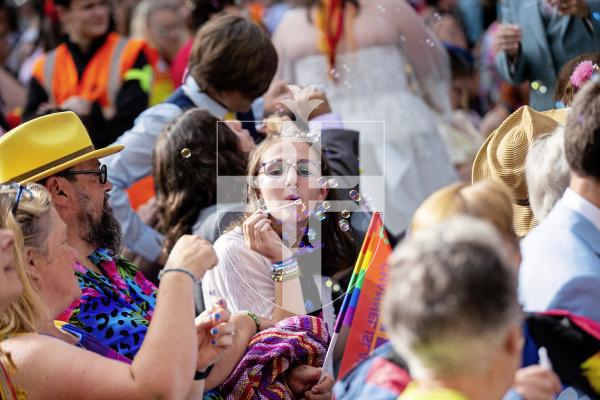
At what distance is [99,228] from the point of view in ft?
11.4

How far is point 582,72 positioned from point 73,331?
2.02m

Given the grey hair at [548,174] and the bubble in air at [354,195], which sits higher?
the grey hair at [548,174]

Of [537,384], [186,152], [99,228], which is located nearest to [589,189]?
[537,384]

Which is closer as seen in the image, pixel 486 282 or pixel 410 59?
pixel 486 282

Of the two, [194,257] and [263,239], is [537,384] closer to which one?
[194,257]

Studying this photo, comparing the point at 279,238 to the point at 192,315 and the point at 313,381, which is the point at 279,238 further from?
the point at 192,315

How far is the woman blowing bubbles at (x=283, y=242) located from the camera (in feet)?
11.1

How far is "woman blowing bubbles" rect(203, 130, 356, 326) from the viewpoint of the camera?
11.1 feet

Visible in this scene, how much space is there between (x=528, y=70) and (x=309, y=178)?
2.01 m

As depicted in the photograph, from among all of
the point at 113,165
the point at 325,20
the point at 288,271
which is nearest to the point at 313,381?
the point at 288,271

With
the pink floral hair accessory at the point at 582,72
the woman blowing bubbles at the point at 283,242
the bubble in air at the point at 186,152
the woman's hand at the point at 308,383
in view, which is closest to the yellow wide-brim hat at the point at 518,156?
the pink floral hair accessory at the point at 582,72

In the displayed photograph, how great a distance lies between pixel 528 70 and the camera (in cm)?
522

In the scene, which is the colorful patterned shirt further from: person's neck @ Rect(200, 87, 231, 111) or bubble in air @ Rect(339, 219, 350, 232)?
person's neck @ Rect(200, 87, 231, 111)

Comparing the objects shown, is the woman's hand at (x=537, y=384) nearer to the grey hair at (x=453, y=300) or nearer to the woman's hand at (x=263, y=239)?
the grey hair at (x=453, y=300)
